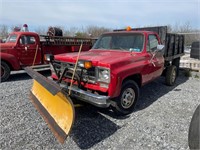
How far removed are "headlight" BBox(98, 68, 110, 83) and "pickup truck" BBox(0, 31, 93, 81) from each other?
12.3 ft

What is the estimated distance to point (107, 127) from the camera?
347cm

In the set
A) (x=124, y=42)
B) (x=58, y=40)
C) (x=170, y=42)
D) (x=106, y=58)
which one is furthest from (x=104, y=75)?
(x=58, y=40)

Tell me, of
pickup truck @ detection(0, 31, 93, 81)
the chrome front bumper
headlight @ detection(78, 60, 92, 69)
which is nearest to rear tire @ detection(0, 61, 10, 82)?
pickup truck @ detection(0, 31, 93, 81)

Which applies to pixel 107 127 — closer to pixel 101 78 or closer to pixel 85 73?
pixel 101 78

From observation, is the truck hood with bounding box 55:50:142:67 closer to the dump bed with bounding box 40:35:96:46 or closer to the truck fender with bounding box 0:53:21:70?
the truck fender with bounding box 0:53:21:70

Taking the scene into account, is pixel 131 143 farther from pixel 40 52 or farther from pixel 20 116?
pixel 40 52

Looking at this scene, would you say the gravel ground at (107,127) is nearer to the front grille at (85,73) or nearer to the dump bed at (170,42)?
the front grille at (85,73)

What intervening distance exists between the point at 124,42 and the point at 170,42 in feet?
8.61

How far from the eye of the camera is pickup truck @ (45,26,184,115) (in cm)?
336

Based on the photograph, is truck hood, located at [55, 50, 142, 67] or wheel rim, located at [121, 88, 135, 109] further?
wheel rim, located at [121, 88, 135, 109]

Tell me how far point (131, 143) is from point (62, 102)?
1.37 m

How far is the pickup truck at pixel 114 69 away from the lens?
336 cm

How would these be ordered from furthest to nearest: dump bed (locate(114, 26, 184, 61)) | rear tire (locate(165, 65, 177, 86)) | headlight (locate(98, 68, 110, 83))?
rear tire (locate(165, 65, 177, 86)), dump bed (locate(114, 26, 184, 61)), headlight (locate(98, 68, 110, 83))

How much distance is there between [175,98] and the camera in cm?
508
